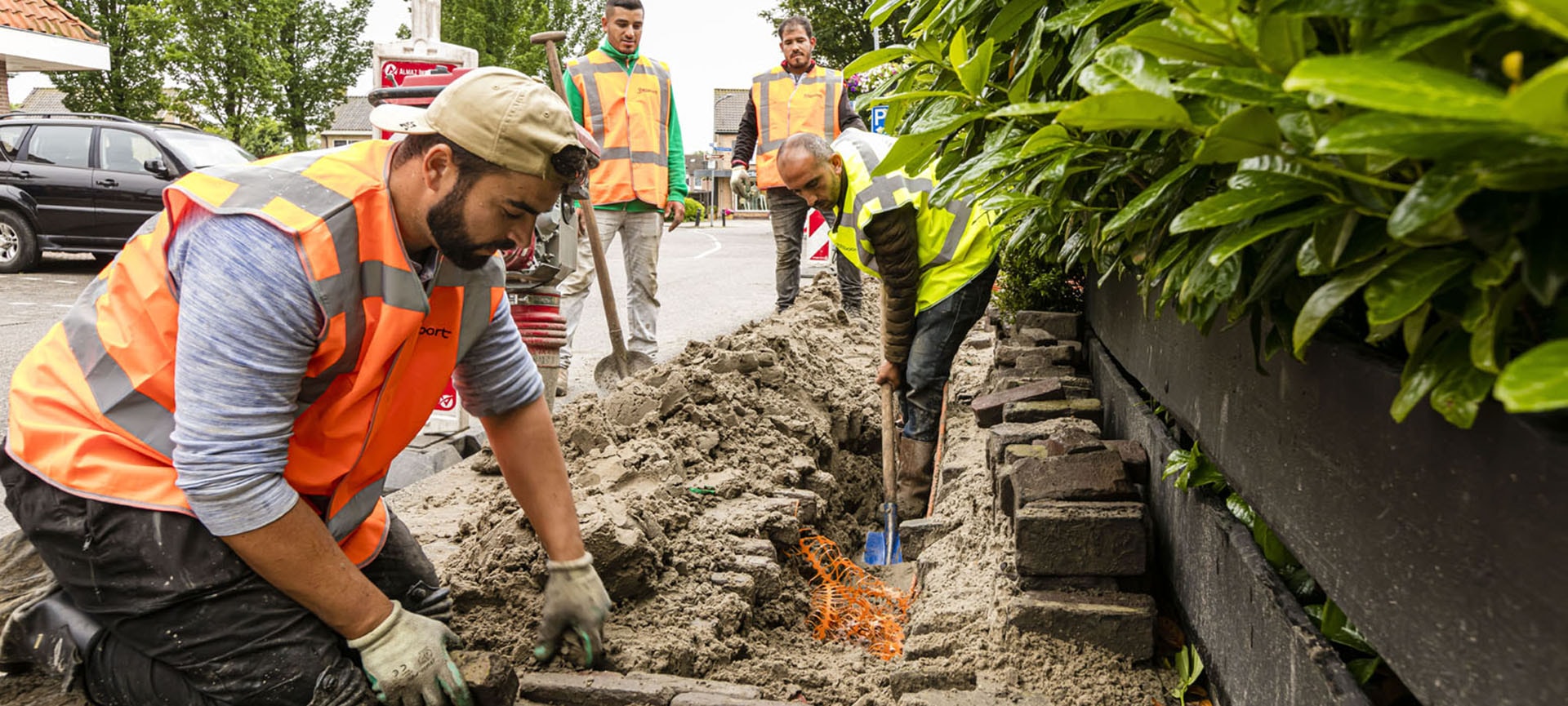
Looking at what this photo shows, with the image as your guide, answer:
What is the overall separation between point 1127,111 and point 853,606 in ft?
10.7

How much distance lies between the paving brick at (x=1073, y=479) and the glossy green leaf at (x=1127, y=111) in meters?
1.61

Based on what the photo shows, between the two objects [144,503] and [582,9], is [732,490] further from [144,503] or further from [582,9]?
[582,9]

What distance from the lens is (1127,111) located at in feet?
2.81

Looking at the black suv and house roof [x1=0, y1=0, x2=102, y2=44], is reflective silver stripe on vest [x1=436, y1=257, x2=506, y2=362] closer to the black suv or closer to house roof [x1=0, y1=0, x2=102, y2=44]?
the black suv

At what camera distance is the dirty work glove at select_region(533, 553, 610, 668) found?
273 centimetres

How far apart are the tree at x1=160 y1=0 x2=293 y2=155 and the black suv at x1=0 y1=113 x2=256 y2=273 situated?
52.2 feet

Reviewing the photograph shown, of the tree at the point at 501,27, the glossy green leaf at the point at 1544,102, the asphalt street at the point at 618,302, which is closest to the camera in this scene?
the glossy green leaf at the point at 1544,102

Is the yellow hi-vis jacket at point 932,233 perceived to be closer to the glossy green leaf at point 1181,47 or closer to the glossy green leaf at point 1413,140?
the glossy green leaf at point 1181,47

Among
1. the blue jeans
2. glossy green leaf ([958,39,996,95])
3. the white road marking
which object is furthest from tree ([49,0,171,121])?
glossy green leaf ([958,39,996,95])

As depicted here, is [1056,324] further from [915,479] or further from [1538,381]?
[1538,381]

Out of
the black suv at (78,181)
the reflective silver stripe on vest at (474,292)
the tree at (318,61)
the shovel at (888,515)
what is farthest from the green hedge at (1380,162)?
the tree at (318,61)

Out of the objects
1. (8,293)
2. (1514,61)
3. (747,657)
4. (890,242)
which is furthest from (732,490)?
(8,293)

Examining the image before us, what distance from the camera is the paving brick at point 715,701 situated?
8.00ft

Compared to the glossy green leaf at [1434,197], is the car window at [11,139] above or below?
above
